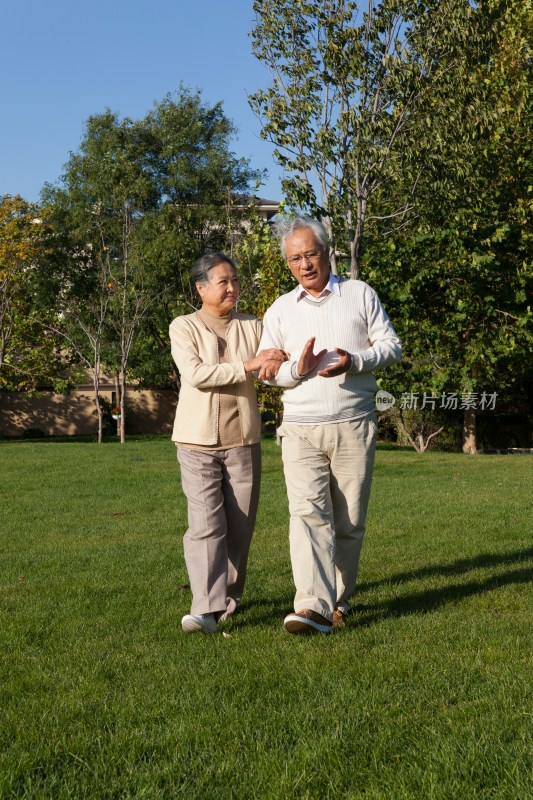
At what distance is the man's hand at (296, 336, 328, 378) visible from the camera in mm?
5449

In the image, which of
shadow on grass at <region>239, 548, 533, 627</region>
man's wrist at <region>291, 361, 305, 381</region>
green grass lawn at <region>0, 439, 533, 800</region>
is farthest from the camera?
shadow on grass at <region>239, 548, 533, 627</region>

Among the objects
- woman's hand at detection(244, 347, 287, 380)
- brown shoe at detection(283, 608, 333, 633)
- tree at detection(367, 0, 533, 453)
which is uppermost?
tree at detection(367, 0, 533, 453)

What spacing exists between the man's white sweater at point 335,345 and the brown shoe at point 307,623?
1120mm

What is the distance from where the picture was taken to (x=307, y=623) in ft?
17.9

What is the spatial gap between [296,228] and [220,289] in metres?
0.67

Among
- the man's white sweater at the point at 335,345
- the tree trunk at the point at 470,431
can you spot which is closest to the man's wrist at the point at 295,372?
the man's white sweater at the point at 335,345

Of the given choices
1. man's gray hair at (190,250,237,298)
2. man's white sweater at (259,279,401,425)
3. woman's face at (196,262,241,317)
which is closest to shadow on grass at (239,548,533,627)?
man's white sweater at (259,279,401,425)

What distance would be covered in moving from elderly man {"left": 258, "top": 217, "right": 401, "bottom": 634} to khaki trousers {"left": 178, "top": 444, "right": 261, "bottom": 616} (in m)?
0.44

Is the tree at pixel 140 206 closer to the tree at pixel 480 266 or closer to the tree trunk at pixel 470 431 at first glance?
the tree trunk at pixel 470 431

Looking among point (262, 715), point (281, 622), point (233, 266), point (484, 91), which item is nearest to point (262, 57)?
point (484, 91)

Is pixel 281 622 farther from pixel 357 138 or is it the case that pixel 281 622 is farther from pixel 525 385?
pixel 525 385

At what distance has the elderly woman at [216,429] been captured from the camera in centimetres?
600

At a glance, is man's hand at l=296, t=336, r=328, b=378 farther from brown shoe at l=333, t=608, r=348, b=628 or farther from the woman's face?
brown shoe at l=333, t=608, r=348, b=628

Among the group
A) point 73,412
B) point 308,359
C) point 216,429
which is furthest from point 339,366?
point 73,412
